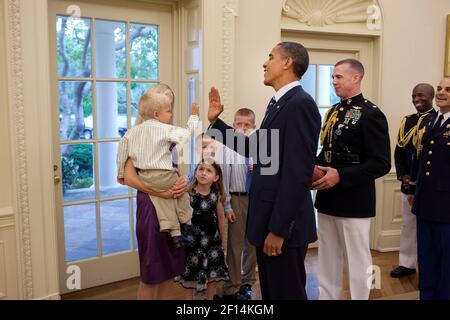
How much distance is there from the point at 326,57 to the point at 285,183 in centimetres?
256

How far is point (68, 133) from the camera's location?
10.1 ft

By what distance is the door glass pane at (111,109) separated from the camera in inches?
126

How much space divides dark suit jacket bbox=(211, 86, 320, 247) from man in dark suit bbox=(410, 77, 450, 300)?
1017 mm

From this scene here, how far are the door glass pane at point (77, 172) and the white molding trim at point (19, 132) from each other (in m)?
0.42

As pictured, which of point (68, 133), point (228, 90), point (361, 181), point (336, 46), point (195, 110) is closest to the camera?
point (195, 110)

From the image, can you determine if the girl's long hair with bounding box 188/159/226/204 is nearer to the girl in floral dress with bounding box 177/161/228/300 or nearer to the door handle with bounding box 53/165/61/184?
the girl in floral dress with bounding box 177/161/228/300

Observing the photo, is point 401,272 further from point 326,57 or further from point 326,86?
point 326,57

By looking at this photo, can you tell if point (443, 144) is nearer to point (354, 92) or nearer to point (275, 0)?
point (354, 92)

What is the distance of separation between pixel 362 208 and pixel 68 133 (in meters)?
1.94

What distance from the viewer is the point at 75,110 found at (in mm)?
3090

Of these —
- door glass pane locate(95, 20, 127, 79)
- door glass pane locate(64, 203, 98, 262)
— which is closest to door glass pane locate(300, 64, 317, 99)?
door glass pane locate(95, 20, 127, 79)

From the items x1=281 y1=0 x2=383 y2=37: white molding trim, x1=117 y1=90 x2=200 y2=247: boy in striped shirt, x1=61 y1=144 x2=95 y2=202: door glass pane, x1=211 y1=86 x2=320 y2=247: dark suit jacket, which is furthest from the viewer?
x1=281 y1=0 x2=383 y2=37: white molding trim

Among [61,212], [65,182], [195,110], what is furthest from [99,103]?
[195,110]

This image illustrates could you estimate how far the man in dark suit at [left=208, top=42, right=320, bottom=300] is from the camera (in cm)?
180
